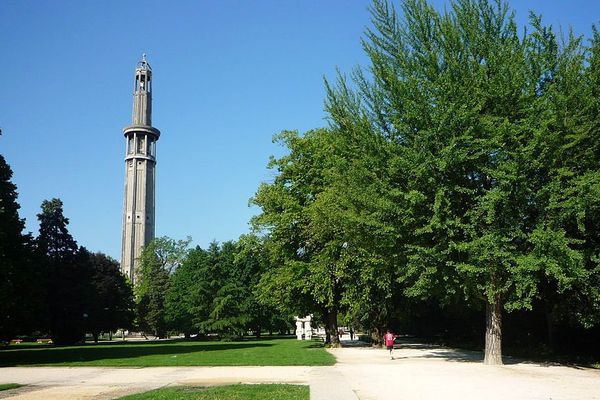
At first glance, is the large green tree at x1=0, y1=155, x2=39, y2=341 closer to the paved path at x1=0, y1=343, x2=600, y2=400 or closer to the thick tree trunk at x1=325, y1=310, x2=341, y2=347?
the paved path at x1=0, y1=343, x2=600, y2=400

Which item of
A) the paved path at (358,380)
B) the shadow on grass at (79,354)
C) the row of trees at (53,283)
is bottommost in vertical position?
the shadow on grass at (79,354)

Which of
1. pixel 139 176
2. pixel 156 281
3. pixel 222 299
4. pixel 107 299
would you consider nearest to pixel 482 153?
pixel 222 299

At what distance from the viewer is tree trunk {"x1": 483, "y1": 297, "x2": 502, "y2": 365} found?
66.3 feet

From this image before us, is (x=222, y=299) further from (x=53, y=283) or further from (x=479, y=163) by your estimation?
(x=479, y=163)

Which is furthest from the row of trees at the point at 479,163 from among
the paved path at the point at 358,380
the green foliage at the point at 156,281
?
the green foliage at the point at 156,281

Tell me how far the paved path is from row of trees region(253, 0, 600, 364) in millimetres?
2780

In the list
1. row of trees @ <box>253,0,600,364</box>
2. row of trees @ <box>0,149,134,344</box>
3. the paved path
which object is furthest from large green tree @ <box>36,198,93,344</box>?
row of trees @ <box>253,0,600,364</box>

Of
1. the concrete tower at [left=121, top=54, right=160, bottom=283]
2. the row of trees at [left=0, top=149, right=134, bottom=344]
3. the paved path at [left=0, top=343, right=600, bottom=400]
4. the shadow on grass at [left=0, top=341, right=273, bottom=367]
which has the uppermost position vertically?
the concrete tower at [left=121, top=54, right=160, bottom=283]

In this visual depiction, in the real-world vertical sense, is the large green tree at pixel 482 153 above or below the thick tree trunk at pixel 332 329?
above

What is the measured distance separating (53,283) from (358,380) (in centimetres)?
4387

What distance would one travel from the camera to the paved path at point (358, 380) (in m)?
12.5

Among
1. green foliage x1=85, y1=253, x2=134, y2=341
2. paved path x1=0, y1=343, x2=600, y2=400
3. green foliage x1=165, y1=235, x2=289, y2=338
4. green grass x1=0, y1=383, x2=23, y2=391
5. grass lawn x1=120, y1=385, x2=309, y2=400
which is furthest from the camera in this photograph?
green foliage x1=165, y1=235, x2=289, y2=338

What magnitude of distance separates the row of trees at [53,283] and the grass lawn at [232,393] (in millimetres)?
17061

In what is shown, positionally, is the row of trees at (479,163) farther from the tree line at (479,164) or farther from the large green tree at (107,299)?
the large green tree at (107,299)
